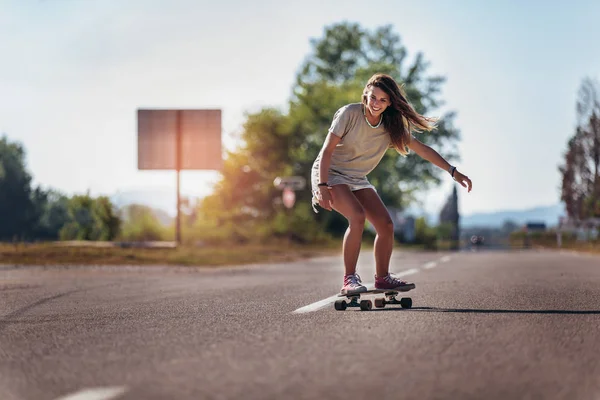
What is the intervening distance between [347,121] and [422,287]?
3.10 meters

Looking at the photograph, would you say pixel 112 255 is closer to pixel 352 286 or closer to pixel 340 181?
pixel 340 181

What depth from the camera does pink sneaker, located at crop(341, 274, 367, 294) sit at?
7.19 m

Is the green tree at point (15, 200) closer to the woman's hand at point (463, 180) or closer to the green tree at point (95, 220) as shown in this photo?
the green tree at point (95, 220)

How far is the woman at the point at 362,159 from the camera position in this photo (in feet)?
24.2

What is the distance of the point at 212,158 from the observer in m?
27.0

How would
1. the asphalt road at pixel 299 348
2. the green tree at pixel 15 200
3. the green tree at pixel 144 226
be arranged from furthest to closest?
1. the green tree at pixel 15 200
2. the green tree at pixel 144 226
3. the asphalt road at pixel 299 348

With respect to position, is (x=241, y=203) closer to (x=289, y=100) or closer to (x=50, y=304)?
(x=289, y=100)

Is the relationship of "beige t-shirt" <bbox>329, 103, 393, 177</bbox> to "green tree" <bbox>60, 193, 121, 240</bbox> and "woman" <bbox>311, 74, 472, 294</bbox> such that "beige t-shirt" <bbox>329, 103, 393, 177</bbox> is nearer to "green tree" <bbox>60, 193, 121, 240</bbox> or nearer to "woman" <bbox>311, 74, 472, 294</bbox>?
"woman" <bbox>311, 74, 472, 294</bbox>

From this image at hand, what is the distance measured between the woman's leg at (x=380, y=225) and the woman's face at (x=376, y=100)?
725 mm

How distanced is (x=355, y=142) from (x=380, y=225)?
2.49ft

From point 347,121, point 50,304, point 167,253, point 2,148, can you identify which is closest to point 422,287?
point 347,121

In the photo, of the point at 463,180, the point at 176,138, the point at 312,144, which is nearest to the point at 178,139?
the point at 176,138

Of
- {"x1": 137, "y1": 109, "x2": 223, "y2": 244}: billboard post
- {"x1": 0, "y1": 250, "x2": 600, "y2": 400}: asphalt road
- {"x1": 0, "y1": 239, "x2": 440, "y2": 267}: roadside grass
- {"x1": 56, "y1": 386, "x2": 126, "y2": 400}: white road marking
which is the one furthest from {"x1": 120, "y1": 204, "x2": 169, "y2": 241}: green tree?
{"x1": 56, "y1": 386, "x2": 126, "y2": 400}: white road marking

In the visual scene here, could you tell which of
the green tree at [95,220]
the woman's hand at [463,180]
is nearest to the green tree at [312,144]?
the green tree at [95,220]
